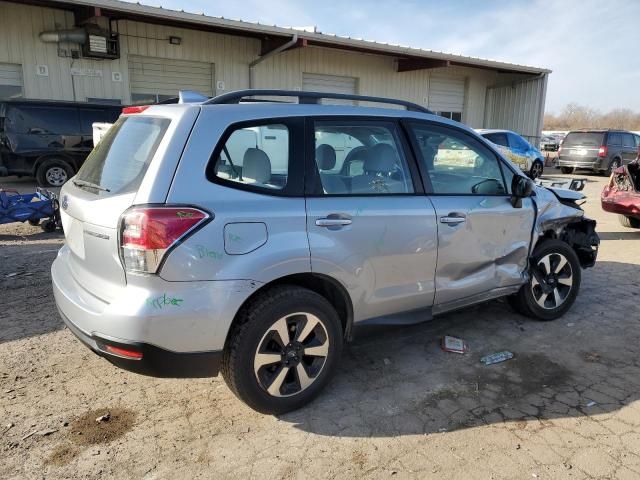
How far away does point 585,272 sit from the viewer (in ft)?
19.7

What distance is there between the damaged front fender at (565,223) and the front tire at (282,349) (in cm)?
218

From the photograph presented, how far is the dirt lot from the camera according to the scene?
258 centimetres

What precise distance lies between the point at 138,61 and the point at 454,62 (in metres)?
11.6

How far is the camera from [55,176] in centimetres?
1198

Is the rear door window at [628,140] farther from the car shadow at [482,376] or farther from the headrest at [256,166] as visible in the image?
the headrest at [256,166]

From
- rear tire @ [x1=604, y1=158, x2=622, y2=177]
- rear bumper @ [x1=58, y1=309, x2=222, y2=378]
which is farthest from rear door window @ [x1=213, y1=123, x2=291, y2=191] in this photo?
rear tire @ [x1=604, y1=158, x2=622, y2=177]

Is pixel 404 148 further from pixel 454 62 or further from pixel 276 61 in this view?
pixel 454 62

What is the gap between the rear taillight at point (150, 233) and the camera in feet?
7.92

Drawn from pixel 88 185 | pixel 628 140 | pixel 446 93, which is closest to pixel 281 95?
pixel 88 185

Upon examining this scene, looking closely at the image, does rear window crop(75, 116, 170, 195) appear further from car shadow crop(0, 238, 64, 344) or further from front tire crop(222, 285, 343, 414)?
car shadow crop(0, 238, 64, 344)

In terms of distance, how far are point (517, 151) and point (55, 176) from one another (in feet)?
43.4

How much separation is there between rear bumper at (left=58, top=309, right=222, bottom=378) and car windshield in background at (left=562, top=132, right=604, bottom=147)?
791 inches

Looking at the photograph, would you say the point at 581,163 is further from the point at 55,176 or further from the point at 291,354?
the point at 291,354

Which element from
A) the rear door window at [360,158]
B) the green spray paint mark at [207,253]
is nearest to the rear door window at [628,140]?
the rear door window at [360,158]
